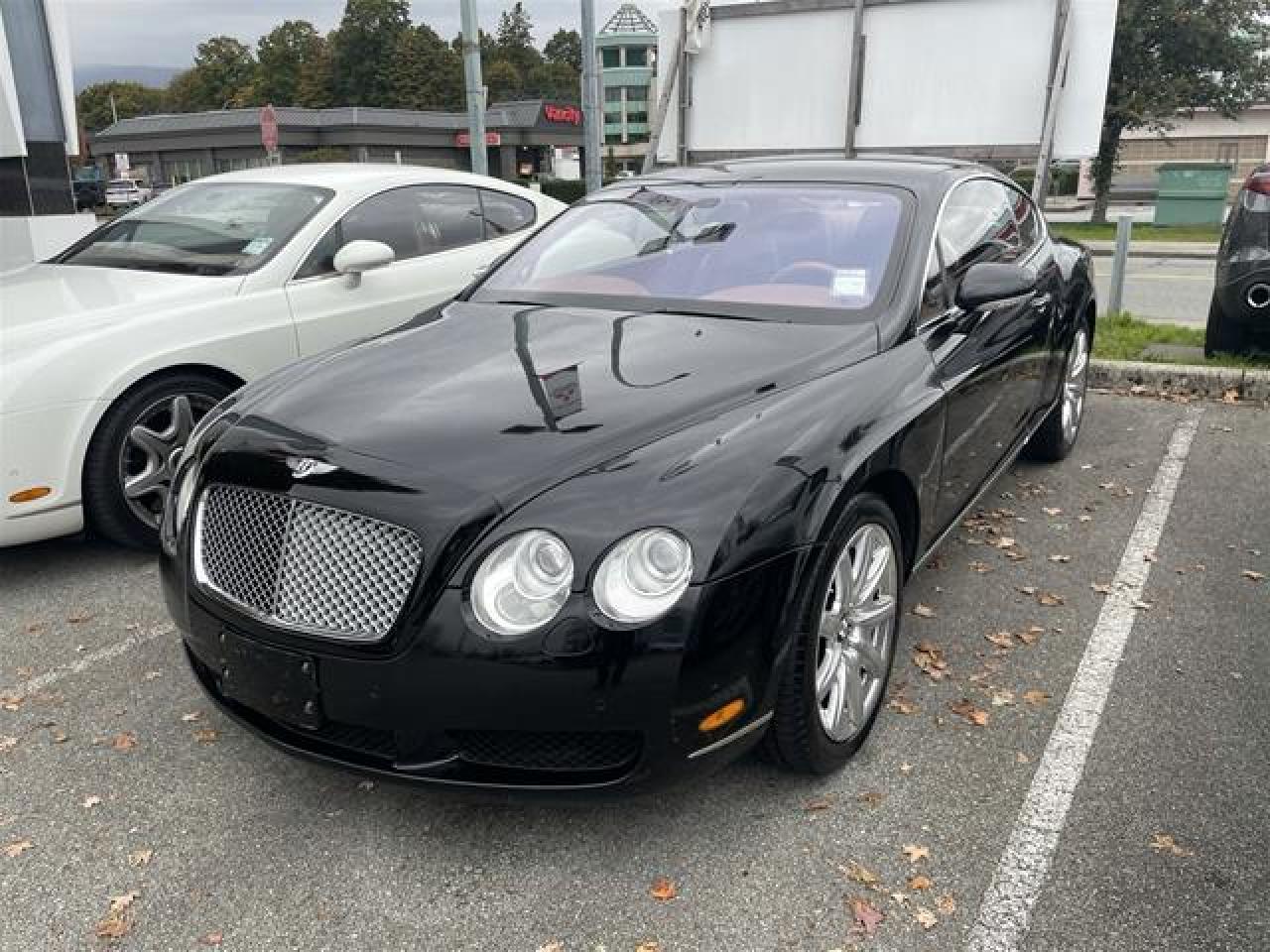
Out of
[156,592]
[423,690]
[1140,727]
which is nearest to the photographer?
[423,690]

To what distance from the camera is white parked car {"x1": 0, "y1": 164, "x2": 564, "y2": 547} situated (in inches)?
161

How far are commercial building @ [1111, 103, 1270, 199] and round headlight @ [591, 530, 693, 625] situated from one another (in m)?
55.0

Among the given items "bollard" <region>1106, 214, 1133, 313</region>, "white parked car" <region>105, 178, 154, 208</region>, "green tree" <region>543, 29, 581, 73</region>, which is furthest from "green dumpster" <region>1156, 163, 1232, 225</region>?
"green tree" <region>543, 29, 581, 73</region>

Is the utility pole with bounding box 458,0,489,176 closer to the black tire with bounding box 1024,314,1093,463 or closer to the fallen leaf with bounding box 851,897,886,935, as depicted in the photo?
the black tire with bounding box 1024,314,1093,463

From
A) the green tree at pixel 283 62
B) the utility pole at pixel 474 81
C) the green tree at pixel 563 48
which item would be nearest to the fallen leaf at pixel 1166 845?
the utility pole at pixel 474 81

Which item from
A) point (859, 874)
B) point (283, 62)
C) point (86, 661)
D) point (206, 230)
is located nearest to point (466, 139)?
point (283, 62)

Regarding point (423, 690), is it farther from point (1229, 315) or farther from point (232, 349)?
point (1229, 315)

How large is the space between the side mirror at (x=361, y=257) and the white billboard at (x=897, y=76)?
4226 millimetres

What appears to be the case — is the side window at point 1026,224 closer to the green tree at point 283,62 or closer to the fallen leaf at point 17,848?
the fallen leaf at point 17,848

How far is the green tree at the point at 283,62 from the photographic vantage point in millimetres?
92625

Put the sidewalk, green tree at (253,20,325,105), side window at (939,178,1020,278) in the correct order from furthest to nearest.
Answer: green tree at (253,20,325,105), the sidewalk, side window at (939,178,1020,278)

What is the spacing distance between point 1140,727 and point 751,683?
141cm

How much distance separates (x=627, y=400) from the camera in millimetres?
2787

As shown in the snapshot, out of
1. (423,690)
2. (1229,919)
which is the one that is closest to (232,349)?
(423,690)
